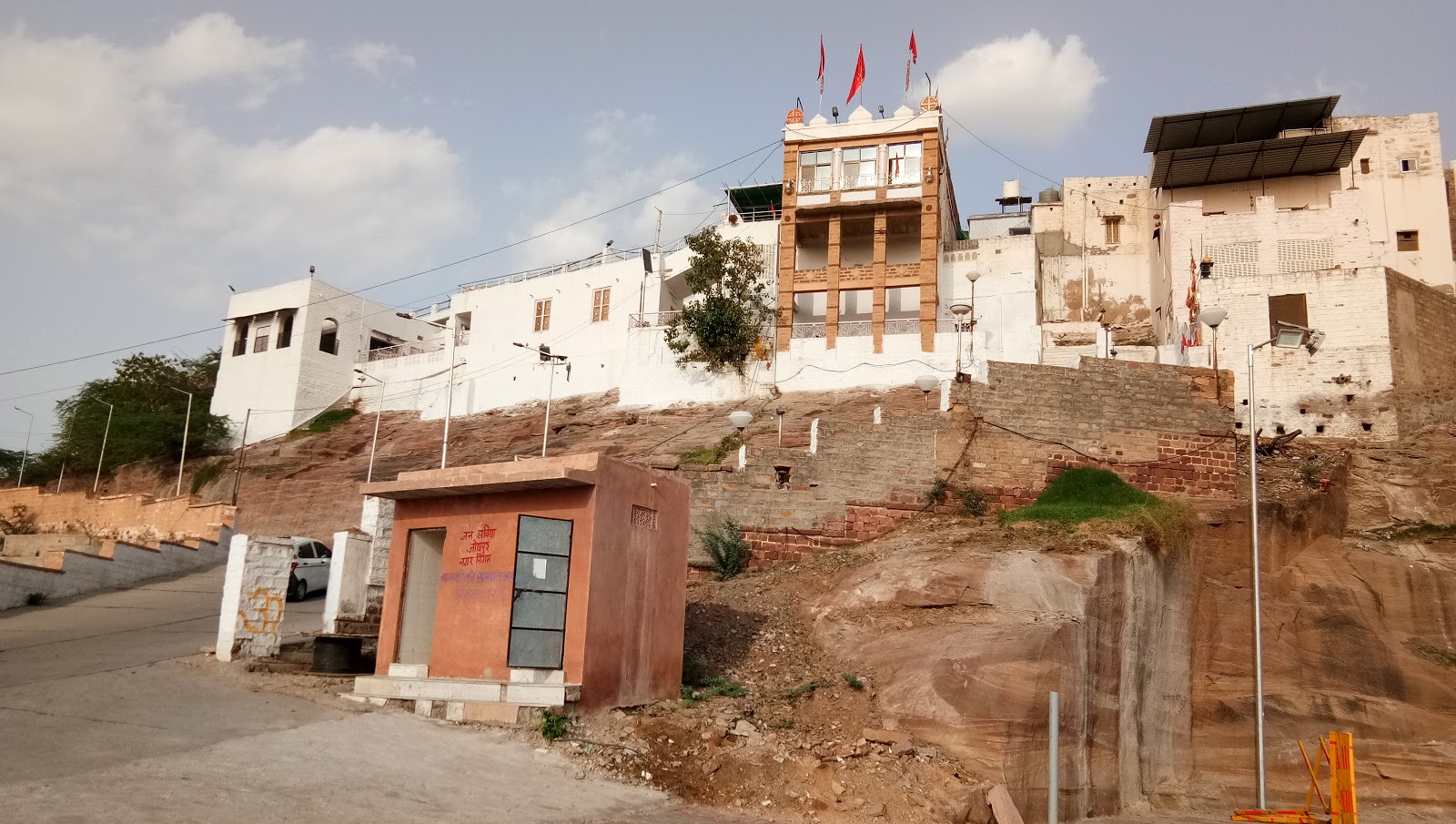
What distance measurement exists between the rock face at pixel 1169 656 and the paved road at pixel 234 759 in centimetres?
514

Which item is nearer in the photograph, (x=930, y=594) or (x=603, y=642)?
(x=603, y=642)

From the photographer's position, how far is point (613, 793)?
10.4 m

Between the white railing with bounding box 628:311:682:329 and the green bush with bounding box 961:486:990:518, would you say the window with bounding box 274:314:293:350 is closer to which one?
the white railing with bounding box 628:311:682:329

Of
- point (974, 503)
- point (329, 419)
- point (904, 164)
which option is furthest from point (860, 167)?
point (329, 419)

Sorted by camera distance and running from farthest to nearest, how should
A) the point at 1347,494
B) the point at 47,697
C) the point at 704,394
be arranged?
the point at 704,394 → the point at 1347,494 → the point at 47,697

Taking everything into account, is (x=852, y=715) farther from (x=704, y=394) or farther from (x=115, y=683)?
(x=704, y=394)

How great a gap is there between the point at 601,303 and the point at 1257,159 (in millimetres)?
20657

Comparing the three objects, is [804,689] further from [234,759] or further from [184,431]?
[184,431]

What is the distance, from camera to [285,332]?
41.9 m

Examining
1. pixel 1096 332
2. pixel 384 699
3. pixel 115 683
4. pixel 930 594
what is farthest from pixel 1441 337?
pixel 115 683

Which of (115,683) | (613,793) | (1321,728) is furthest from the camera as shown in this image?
(1321,728)

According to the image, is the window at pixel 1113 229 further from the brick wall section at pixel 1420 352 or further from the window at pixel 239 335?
the window at pixel 239 335

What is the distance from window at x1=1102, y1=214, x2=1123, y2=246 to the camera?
1382 inches

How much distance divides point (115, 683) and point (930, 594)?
1046cm
